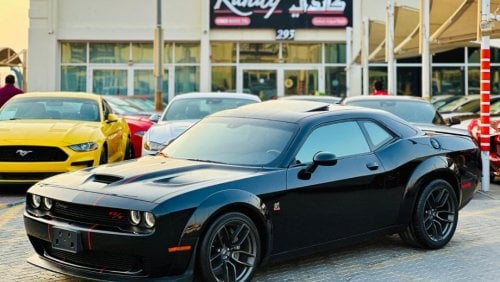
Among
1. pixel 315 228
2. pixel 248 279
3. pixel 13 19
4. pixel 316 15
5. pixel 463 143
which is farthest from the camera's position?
pixel 13 19

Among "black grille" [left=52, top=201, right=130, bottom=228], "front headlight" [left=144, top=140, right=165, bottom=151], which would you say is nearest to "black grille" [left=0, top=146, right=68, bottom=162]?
"front headlight" [left=144, top=140, right=165, bottom=151]

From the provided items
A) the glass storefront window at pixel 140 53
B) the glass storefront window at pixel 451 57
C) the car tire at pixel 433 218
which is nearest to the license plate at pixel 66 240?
the car tire at pixel 433 218

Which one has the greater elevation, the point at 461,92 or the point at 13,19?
the point at 13,19

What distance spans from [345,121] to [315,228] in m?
1.16

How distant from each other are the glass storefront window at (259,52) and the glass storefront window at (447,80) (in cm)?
716

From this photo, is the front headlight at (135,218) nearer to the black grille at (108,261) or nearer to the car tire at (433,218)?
the black grille at (108,261)

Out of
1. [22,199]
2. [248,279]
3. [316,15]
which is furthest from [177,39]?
[248,279]

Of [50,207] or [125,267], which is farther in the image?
[50,207]

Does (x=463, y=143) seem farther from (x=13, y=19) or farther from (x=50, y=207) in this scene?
(x=13, y=19)

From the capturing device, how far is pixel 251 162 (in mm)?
5781

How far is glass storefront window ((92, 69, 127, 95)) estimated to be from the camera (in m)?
31.2

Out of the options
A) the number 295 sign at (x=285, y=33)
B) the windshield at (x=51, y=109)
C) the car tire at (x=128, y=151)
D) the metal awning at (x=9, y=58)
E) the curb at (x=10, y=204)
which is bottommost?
the curb at (x=10, y=204)

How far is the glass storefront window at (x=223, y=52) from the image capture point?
30.7 metres

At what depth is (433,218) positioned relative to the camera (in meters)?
6.89
